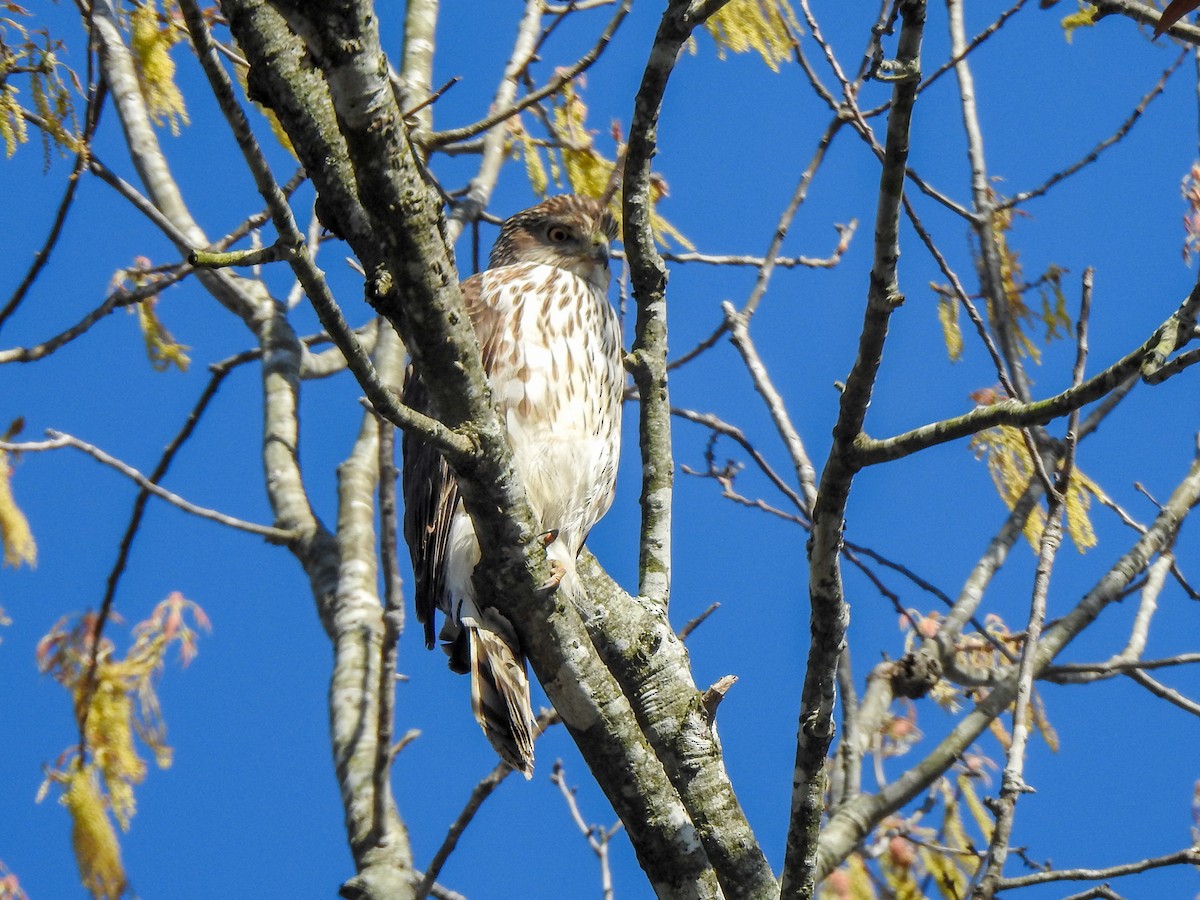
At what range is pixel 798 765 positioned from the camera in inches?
98.1

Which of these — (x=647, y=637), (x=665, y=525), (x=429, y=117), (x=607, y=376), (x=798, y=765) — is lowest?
(x=798, y=765)

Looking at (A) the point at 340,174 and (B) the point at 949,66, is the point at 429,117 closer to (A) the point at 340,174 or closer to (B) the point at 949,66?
(B) the point at 949,66

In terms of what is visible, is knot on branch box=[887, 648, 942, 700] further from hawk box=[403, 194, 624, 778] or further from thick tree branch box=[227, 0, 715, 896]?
thick tree branch box=[227, 0, 715, 896]

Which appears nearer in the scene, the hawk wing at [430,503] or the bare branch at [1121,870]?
the bare branch at [1121,870]

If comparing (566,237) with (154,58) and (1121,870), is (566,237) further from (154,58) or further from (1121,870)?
(1121,870)

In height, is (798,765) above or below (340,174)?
below

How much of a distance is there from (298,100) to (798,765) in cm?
148

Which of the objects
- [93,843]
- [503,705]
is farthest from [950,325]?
[93,843]

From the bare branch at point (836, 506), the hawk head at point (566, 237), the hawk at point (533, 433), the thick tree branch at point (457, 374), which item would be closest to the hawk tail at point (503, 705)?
the hawk at point (533, 433)

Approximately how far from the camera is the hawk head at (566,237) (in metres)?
4.37

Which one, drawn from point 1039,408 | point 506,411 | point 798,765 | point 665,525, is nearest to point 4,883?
point 506,411

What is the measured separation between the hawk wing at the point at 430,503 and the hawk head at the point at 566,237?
454mm

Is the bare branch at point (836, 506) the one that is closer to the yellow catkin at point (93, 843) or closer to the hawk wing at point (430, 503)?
the hawk wing at point (430, 503)

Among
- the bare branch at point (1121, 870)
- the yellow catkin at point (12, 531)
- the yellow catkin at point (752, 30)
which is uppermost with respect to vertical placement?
the yellow catkin at point (752, 30)
